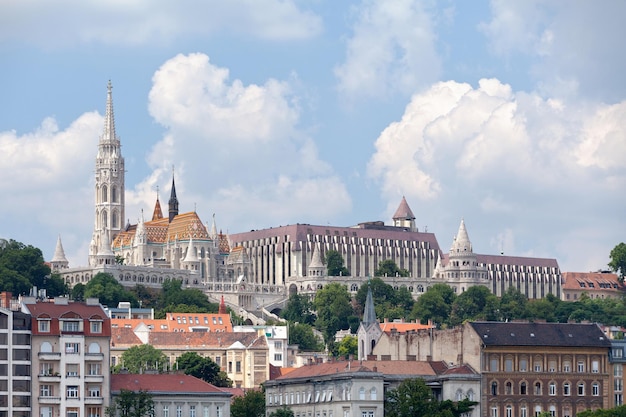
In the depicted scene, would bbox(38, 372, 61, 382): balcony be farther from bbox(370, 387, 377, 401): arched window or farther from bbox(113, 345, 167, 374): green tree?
bbox(113, 345, 167, 374): green tree

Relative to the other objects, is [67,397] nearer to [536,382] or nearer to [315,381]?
[315,381]

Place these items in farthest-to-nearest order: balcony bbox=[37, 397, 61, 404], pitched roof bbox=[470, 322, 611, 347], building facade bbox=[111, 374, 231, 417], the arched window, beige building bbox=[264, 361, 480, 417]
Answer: pitched roof bbox=[470, 322, 611, 347]
the arched window
beige building bbox=[264, 361, 480, 417]
building facade bbox=[111, 374, 231, 417]
balcony bbox=[37, 397, 61, 404]

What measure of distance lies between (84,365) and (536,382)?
32728mm

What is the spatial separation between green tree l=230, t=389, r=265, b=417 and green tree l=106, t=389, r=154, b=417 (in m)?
15.4

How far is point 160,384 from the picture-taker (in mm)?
134750

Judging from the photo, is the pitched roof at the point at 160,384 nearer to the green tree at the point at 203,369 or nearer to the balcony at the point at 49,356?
the balcony at the point at 49,356

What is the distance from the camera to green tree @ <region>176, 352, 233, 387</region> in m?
173

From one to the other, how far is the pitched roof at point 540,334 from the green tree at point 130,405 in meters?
25.5

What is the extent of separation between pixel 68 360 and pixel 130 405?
15.2ft

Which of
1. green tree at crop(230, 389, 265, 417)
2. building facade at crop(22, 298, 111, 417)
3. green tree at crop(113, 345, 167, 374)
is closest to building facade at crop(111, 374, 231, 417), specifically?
building facade at crop(22, 298, 111, 417)

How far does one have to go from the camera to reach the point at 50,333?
128m

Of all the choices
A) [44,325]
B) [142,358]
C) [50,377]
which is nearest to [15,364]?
[50,377]

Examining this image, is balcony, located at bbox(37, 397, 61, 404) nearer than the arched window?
Yes

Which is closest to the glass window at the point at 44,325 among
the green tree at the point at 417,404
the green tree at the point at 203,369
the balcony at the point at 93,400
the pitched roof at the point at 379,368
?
the balcony at the point at 93,400
